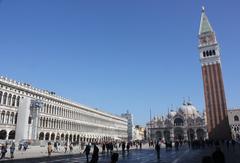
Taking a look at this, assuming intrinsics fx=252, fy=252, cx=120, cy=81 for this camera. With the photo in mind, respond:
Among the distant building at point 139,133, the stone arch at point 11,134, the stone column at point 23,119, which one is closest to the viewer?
the stone column at point 23,119

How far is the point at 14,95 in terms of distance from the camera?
51.8 meters

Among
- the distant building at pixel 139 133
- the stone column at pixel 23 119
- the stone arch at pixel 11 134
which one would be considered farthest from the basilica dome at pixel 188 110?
the stone arch at pixel 11 134

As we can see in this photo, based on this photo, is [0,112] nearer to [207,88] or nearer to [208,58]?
[207,88]

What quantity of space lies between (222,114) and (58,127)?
45.6 metres

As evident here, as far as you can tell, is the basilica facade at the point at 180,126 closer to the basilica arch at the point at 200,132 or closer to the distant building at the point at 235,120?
the basilica arch at the point at 200,132

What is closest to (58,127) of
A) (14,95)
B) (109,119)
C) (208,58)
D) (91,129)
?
(14,95)

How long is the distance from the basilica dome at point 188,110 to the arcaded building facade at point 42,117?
131ft

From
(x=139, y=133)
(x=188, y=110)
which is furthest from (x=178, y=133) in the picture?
(x=139, y=133)

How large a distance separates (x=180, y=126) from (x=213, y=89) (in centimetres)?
3998


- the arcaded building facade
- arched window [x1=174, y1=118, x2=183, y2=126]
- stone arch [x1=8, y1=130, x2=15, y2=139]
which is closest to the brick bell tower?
the arcaded building facade

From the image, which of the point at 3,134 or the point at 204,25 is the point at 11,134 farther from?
the point at 204,25

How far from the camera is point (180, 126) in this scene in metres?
110

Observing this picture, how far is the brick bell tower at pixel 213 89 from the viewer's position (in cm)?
7102

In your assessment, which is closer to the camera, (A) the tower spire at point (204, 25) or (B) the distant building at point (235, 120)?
(A) the tower spire at point (204, 25)
